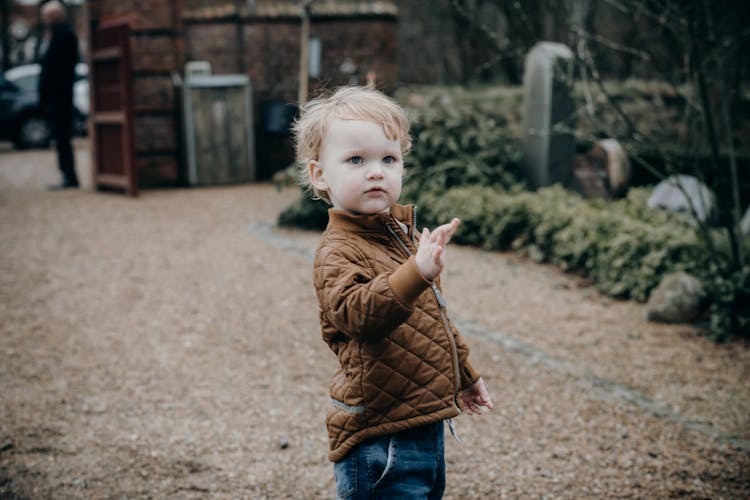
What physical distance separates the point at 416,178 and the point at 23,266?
12.3 ft

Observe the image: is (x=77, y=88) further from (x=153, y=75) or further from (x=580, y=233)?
(x=580, y=233)

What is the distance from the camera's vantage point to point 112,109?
31.2 feet

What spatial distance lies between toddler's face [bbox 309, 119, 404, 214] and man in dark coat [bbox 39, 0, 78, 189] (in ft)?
29.0

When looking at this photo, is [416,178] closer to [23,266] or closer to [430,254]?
[23,266]

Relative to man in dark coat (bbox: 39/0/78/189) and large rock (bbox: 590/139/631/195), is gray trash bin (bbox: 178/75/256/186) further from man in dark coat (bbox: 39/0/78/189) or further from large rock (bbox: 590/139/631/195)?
large rock (bbox: 590/139/631/195)

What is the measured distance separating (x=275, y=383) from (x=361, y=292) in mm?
2330

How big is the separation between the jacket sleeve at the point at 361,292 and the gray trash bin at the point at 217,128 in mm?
8875

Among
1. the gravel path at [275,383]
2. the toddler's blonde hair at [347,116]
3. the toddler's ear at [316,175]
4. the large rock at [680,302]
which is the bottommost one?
the gravel path at [275,383]

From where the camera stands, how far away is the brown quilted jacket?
1719mm

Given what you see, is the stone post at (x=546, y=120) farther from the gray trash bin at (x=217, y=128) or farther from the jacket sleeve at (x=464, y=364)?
the jacket sleeve at (x=464, y=364)

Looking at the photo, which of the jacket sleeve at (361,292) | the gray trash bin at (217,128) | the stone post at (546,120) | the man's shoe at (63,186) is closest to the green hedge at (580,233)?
the stone post at (546,120)

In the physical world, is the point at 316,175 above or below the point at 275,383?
above

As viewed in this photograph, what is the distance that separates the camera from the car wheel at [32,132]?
1667 cm

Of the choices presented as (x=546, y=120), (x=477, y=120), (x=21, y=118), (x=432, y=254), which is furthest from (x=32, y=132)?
(x=432, y=254)
